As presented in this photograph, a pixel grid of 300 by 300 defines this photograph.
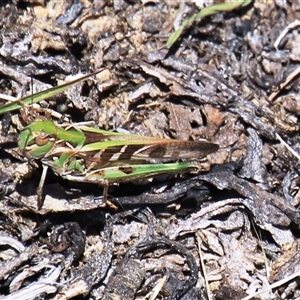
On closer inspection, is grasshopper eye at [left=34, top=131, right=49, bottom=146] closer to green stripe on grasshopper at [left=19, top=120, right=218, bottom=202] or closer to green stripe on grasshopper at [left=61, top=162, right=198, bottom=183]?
green stripe on grasshopper at [left=19, top=120, right=218, bottom=202]

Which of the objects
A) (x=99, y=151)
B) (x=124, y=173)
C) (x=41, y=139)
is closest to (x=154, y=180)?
(x=124, y=173)

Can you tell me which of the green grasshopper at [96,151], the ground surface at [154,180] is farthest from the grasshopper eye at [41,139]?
the ground surface at [154,180]

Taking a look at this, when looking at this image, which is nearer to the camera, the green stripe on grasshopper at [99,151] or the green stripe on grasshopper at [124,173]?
the green stripe on grasshopper at [99,151]

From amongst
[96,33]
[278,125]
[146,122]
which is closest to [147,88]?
[146,122]

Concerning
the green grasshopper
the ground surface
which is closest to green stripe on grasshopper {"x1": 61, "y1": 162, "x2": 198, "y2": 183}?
the green grasshopper

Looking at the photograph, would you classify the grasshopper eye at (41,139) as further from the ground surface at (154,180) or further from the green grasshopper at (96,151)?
the ground surface at (154,180)

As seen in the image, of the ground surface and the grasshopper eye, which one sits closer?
the grasshopper eye

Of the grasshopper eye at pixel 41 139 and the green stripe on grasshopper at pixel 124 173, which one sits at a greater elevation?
the grasshopper eye at pixel 41 139
